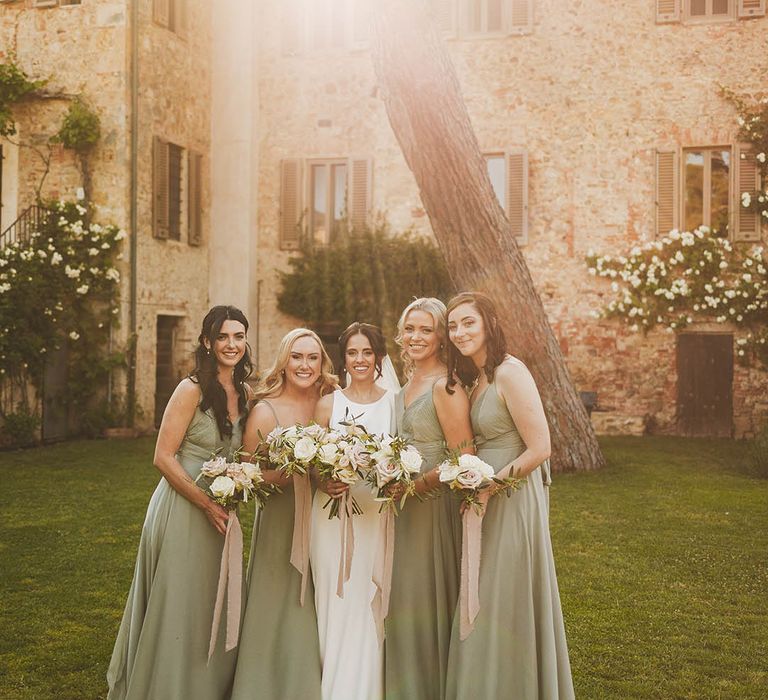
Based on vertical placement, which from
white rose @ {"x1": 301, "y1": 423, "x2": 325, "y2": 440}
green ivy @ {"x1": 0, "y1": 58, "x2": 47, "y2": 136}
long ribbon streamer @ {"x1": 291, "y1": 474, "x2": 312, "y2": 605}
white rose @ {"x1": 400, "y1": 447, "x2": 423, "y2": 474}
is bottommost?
long ribbon streamer @ {"x1": 291, "y1": 474, "x2": 312, "y2": 605}

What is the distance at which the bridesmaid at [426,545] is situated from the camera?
442cm

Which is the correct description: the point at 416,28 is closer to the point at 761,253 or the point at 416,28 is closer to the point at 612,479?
the point at 612,479

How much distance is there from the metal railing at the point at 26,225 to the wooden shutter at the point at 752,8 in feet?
39.7

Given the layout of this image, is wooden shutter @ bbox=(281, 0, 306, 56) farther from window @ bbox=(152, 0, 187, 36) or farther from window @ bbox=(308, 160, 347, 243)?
window @ bbox=(308, 160, 347, 243)

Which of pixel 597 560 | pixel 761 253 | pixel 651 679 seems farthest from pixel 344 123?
pixel 651 679

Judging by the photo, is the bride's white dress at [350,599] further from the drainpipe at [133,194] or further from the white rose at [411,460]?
the drainpipe at [133,194]

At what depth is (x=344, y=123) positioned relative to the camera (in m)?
18.1

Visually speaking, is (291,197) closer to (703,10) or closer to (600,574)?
(703,10)

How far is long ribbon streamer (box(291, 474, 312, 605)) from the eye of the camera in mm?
4438

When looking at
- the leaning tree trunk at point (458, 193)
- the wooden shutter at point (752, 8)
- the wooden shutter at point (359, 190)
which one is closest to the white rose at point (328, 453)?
the leaning tree trunk at point (458, 193)

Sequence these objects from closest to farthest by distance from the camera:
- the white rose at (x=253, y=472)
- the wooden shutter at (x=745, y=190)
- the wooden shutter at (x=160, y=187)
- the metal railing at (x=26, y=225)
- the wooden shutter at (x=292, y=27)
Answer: the white rose at (x=253, y=472), the metal railing at (x=26, y=225), the wooden shutter at (x=745, y=190), the wooden shutter at (x=160, y=187), the wooden shutter at (x=292, y=27)

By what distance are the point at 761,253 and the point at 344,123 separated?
765 centimetres

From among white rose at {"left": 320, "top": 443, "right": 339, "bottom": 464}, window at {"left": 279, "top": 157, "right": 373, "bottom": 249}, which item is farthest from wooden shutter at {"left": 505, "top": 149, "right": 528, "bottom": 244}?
white rose at {"left": 320, "top": 443, "right": 339, "bottom": 464}

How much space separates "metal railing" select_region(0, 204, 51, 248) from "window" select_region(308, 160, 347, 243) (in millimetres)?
4724
